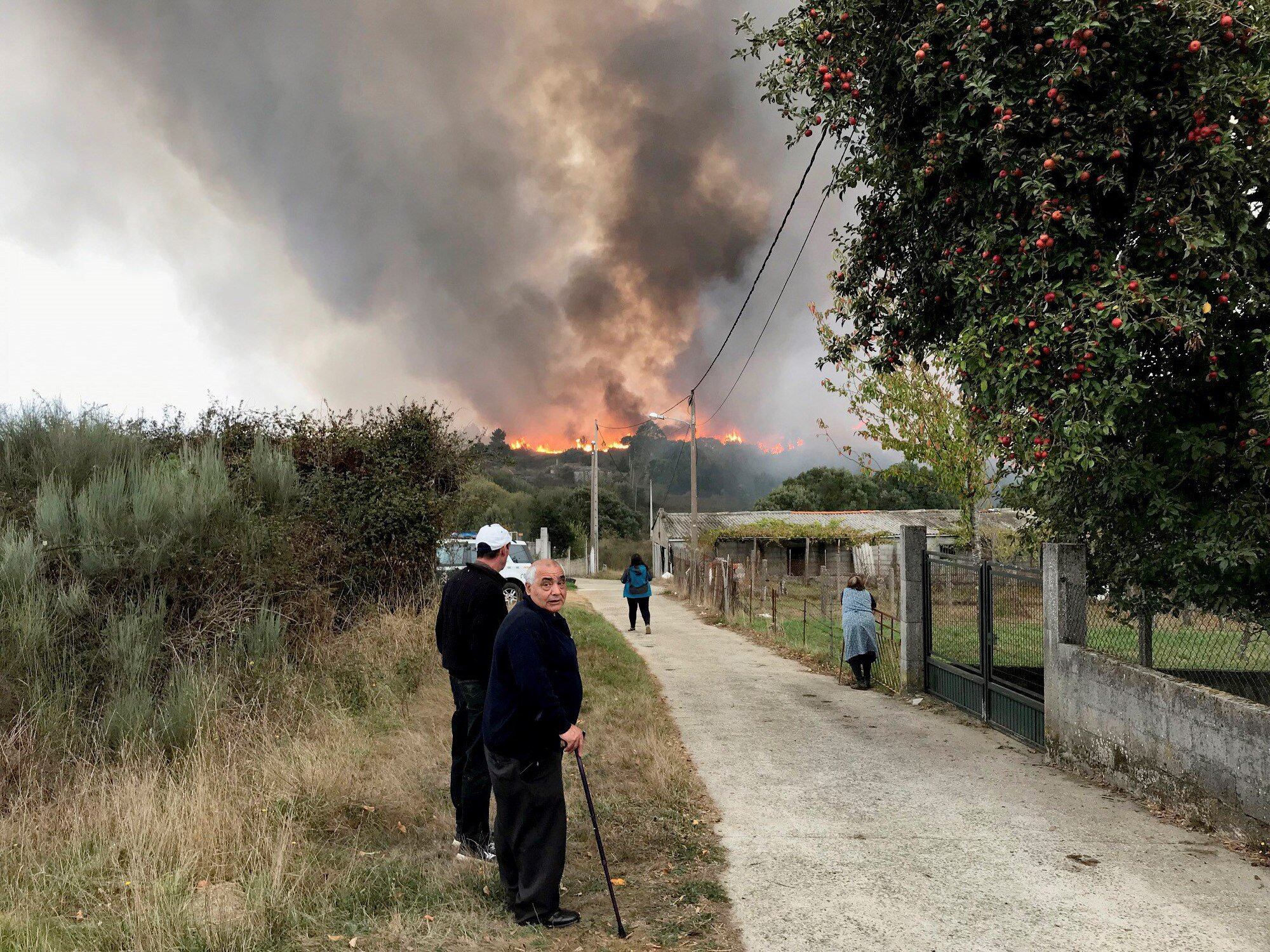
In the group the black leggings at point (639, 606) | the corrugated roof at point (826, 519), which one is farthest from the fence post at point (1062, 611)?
the corrugated roof at point (826, 519)

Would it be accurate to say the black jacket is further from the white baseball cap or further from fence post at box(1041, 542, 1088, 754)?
fence post at box(1041, 542, 1088, 754)

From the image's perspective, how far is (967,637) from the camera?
1087 centimetres

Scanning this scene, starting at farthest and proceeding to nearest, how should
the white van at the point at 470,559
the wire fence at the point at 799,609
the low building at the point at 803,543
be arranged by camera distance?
the low building at the point at 803,543, the white van at the point at 470,559, the wire fence at the point at 799,609

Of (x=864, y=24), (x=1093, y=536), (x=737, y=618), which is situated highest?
(x=864, y=24)

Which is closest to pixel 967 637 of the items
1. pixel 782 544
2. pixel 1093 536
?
pixel 1093 536

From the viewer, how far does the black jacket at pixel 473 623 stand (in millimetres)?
5707

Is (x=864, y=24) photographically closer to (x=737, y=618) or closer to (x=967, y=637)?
(x=967, y=637)

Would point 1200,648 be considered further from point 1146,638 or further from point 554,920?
point 554,920

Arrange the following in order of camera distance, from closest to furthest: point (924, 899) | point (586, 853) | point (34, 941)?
point (34, 941) < point (924, 899) < point (586, 853)

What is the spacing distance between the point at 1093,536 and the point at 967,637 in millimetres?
2403

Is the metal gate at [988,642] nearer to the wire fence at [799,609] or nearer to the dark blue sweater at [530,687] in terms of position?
the wire fence at [799,609]

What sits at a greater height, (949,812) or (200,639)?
(200,639)

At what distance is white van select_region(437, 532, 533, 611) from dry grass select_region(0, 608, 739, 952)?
419cm

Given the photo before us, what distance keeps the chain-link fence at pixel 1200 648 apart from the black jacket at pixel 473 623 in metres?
5.38
